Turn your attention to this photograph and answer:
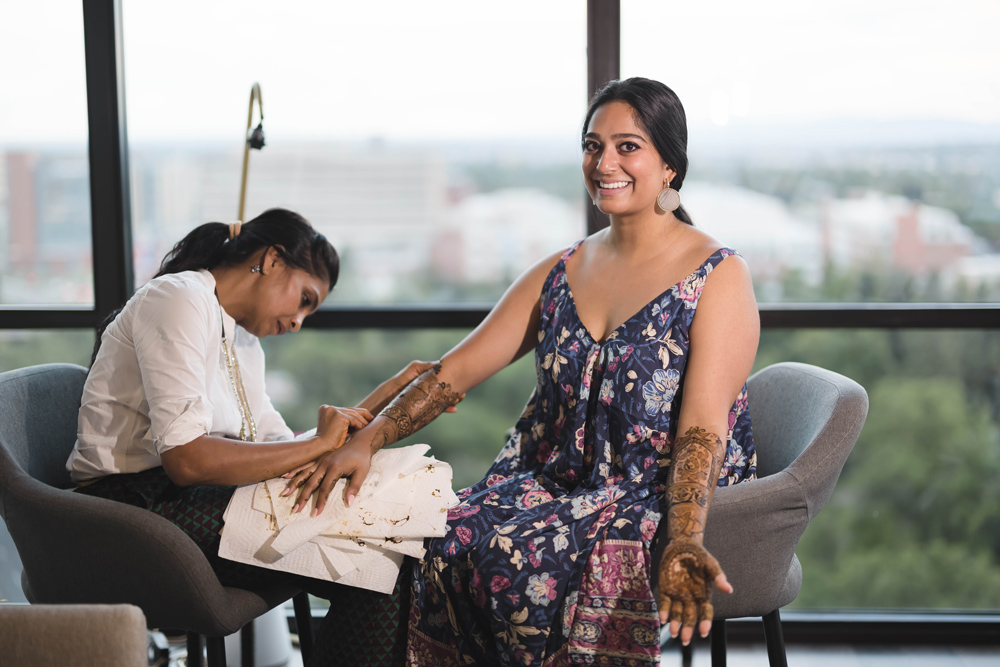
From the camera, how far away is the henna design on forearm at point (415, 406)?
1.87m

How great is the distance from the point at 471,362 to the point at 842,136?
1260 mm

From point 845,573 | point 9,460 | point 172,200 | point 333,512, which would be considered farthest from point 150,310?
point 845,573

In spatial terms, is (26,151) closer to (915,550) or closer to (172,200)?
(172,200)

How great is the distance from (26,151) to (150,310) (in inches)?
47.7

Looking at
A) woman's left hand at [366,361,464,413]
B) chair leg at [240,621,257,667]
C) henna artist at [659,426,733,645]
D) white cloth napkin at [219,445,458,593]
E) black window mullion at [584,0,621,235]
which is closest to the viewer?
henna artist at [659,426,733,645]

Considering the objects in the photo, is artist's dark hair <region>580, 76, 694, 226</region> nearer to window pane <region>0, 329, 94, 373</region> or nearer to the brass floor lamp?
the brass floor lamp

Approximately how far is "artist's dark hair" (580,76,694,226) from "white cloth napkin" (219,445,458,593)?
88 centimetres

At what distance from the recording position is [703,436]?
161 cm

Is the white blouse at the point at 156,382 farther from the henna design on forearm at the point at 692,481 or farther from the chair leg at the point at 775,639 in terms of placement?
the chair leg at the point at 775,639

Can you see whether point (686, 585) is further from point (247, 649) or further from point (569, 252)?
point (247, 649)

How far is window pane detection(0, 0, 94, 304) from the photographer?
2457mm

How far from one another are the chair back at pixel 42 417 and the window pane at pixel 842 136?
1.65 meters

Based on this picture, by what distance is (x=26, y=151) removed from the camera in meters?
2.50

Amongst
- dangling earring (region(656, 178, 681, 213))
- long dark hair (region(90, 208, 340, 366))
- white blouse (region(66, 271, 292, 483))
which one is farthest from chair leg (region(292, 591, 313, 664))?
dangling earring (region(656, 178, 681, 213))
